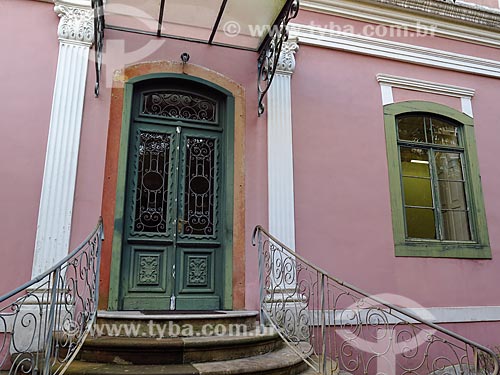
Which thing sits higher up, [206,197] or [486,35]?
[486,35]

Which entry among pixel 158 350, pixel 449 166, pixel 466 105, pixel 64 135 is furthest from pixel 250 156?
pixel 466 105

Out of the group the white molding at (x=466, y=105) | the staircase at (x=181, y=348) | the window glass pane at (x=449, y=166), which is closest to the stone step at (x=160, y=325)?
the staircase at (x=181, y=348)

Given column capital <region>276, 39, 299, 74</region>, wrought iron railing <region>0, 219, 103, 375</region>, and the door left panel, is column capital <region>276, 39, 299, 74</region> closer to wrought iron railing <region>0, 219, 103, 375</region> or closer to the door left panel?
the door left panel

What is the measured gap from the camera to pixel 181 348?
125 inches

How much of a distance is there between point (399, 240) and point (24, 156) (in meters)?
4.07

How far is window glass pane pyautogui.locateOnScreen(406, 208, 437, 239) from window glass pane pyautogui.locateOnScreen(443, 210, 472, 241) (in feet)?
0.67

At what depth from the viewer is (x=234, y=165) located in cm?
466

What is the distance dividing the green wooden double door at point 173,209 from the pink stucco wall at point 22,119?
0.86m

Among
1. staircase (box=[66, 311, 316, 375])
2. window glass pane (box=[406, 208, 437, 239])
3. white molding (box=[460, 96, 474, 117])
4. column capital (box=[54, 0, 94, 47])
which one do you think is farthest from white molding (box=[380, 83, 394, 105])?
column capital (box=[54, 0, 94, 47])

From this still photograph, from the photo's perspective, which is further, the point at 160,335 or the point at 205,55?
the point at 205,55

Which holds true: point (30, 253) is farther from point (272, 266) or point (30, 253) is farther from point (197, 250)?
point (272, 266)

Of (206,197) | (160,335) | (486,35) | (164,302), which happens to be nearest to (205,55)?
(206,197)

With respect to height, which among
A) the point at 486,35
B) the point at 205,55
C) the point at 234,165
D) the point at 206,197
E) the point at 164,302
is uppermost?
the point at 486,35

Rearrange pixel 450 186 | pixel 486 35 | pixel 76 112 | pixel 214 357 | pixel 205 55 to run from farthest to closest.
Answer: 1. pixel 486 35
2. pixel 450 186
3. pixel 205 55
4. pixel 76 112
5. pixel 214 357
